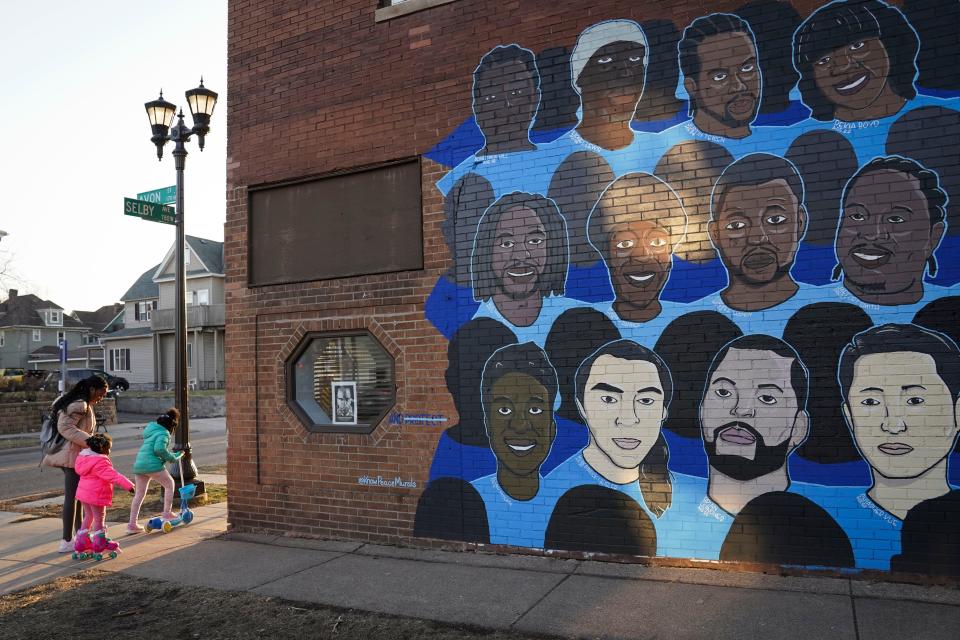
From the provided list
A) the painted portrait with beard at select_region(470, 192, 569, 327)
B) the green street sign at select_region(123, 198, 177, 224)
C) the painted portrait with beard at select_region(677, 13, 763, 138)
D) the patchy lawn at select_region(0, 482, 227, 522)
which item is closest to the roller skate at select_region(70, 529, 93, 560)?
the patchy lawn at select_region(0, 482, 227, 522)

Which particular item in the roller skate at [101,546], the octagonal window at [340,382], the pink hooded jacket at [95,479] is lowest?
the roller skate at [101,546]

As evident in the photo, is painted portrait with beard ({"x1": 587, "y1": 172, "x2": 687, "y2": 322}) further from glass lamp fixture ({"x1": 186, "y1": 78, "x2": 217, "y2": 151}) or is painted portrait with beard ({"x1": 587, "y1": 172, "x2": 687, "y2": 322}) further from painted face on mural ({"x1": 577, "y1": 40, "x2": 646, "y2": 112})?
glass lamp fixture ({"x1": 186, "y1": 78, "x2": 217, "y2": 151})

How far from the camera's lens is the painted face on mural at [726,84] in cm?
591

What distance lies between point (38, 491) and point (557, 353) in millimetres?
9915

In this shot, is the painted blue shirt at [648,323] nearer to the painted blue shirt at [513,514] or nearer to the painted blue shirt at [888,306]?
the painted blue shirt at [888,306]

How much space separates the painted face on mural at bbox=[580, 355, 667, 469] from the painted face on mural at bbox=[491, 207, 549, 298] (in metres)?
0.98

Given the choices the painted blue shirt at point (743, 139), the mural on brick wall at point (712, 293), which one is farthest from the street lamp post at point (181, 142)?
the painted blue shirt at point (743, 139)

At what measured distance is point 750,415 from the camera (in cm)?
577

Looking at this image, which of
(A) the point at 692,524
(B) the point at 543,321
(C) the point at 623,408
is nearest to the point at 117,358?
(B) the point at 543,321

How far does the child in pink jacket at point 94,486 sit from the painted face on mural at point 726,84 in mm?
6214

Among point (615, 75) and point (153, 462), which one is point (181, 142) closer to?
point (153, 462)

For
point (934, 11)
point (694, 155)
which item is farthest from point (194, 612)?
point (934, 11)

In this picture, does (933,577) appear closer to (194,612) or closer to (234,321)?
(194,612)

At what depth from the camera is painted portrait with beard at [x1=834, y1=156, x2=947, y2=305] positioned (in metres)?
5.30
